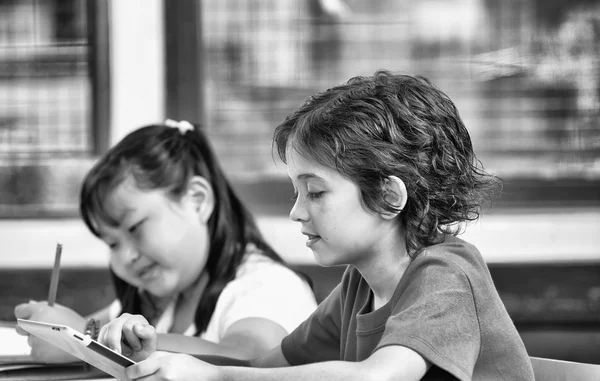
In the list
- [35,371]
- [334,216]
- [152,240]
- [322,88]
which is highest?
[322,88]

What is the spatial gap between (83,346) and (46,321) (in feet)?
1.76

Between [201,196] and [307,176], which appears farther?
[201,196]

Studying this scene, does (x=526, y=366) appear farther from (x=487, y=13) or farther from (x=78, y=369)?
(x=487, y=13)

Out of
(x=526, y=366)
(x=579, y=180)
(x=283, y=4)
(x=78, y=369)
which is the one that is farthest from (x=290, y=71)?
(x=526, y=366)

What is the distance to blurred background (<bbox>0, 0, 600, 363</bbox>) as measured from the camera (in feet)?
7.45

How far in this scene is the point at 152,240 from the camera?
134 centimetres

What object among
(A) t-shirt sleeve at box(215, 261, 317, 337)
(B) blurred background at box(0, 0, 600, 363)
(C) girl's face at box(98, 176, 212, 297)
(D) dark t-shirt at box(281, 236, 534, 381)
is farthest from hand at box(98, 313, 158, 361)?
(B) blurred background at box(0, 0, 600, 363)

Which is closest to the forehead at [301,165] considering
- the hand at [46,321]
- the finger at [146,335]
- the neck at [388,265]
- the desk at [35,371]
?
the neck at [388,265]

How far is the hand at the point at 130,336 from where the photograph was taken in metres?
0.84

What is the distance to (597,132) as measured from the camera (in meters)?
2.32

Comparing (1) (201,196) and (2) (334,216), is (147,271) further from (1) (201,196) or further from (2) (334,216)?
(2) (334,216)

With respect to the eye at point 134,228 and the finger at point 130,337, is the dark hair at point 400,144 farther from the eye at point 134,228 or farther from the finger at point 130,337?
the eye at point 134,228

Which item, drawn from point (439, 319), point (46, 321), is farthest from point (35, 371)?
point (439, 319)

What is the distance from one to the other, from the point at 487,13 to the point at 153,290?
1352mm
